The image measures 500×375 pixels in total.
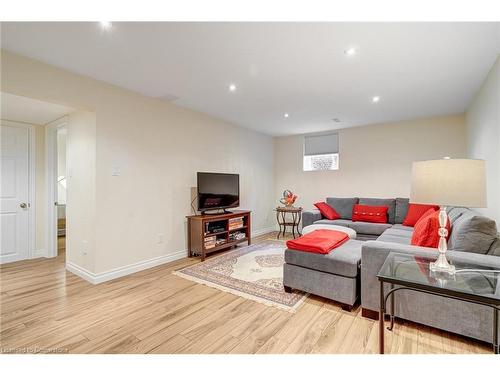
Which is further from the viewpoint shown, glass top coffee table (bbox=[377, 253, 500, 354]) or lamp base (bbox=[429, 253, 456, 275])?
lamp base (bbox=[429, 253, 456, 275])

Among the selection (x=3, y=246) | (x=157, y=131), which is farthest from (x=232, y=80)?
(x=3, y=246)

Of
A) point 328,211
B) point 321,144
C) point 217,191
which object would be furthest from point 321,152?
point 217,191

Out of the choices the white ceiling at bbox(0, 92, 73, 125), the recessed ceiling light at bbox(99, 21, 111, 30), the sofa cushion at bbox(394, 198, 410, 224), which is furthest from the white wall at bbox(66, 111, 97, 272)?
the sofa cushion at bbox(394, 198, 410, 224)

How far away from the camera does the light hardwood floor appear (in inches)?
65.9

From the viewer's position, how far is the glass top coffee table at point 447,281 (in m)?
1.24

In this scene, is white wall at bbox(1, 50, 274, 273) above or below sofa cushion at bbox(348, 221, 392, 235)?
above

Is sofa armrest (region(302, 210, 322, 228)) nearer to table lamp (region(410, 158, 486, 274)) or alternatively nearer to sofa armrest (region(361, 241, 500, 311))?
sofa armrest (region(361, 241, 500, 311))

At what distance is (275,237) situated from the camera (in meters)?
5.22

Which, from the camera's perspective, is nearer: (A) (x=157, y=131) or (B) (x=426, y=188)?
(B) (x=426, y=188)

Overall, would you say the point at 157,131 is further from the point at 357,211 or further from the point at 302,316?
the point at 357,211

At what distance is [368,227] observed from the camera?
13.3ft

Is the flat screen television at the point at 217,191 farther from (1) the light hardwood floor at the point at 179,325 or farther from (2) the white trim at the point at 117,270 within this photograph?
(1) the light hardwood floor at the point at 179,325

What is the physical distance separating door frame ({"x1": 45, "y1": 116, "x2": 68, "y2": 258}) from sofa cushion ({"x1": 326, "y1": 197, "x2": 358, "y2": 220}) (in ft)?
16.5
